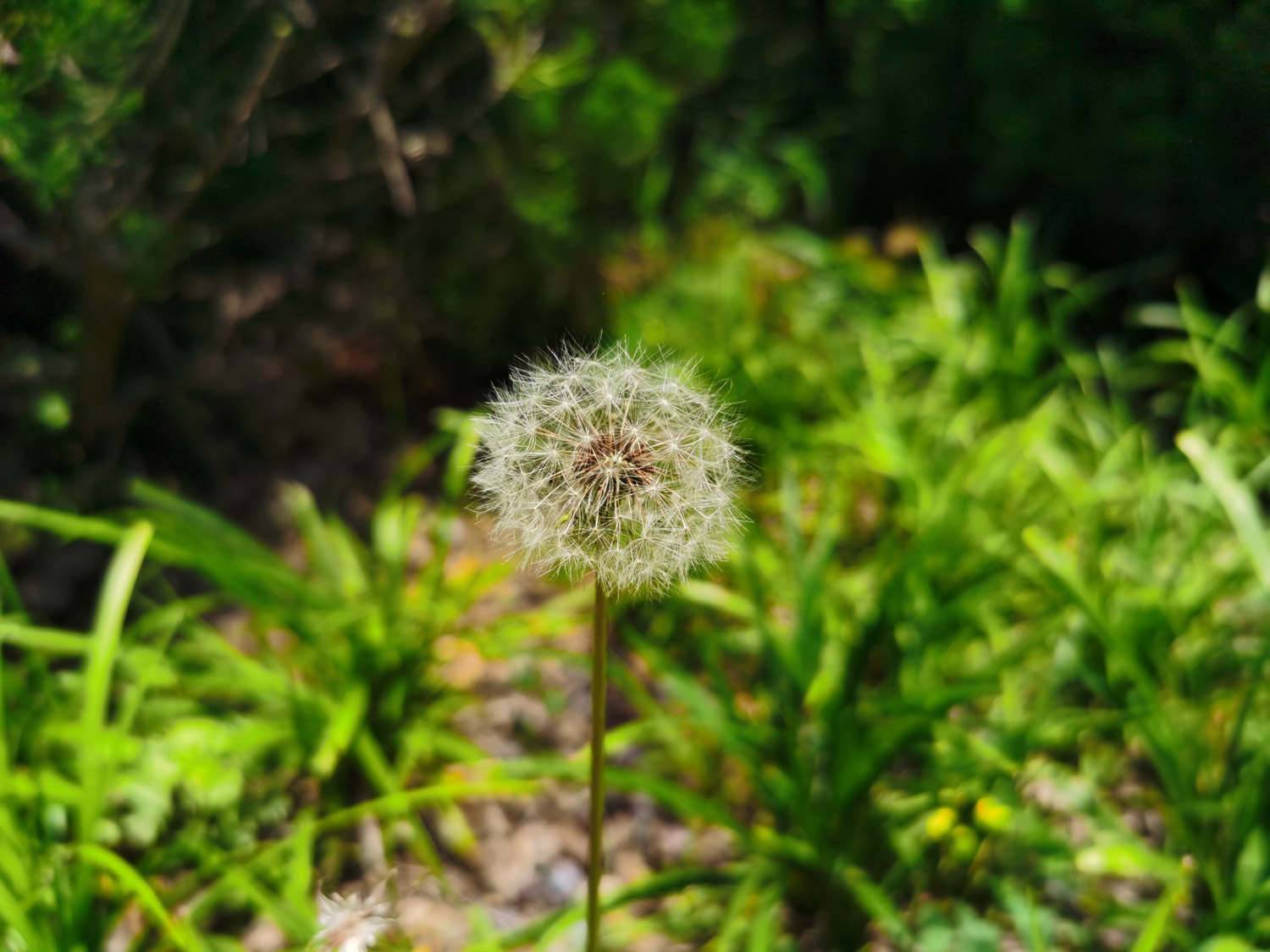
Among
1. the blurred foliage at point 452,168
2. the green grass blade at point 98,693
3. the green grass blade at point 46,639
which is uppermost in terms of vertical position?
the blurred foliage at point 452,168

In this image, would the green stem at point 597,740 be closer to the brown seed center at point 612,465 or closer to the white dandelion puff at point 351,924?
the brown seed center at point 612,465

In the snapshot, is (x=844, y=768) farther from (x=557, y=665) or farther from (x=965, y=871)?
(x=557, y=665)

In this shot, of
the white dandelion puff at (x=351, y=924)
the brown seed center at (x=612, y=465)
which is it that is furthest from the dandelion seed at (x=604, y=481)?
the white dandelion puff at (x=351, y=924)

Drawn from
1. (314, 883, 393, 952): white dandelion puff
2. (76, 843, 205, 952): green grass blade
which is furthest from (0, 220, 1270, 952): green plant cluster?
(314, 883, 393, 952): white dandelion puff

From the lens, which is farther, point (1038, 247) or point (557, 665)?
point (1038, 247)

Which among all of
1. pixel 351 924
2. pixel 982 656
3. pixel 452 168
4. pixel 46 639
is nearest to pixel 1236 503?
pixel 982 656

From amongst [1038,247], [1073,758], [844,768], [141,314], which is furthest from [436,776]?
[1038,247]
